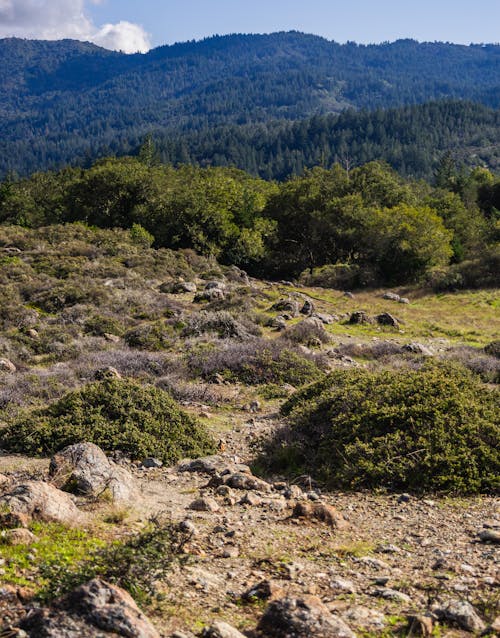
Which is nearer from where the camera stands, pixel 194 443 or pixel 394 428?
pixel 394 428

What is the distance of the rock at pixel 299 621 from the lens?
386 centimetres

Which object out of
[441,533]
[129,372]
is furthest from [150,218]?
[441,533]

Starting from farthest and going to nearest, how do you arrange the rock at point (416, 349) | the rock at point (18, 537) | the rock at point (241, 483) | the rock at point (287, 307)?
the rock at point (287, 307)
the rock at point (416, 349)
the rock at point (241, 483)
the rock at point (18, 537)

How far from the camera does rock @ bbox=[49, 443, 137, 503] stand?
258 inches

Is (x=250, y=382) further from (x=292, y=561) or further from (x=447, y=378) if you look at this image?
(x=292, y=561)

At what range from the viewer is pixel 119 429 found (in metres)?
8.88

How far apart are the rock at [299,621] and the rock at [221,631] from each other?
0.18 meters

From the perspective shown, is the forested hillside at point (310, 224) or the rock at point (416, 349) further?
the forested hillside at point (310, 224)

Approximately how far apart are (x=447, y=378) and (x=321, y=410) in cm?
204

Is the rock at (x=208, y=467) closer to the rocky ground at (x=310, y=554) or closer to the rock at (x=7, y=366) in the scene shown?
the rocky ground at (x=310, y=554)

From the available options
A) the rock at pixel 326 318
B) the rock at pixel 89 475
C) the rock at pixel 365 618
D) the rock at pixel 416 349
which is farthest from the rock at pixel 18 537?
the rock at pixel 326 318

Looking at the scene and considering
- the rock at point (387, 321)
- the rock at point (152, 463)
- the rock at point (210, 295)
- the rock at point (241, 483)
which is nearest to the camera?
the rock at point (241, 483)

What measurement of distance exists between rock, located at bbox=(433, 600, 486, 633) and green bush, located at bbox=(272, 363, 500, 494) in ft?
9.84

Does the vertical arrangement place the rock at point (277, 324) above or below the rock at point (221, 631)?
below
